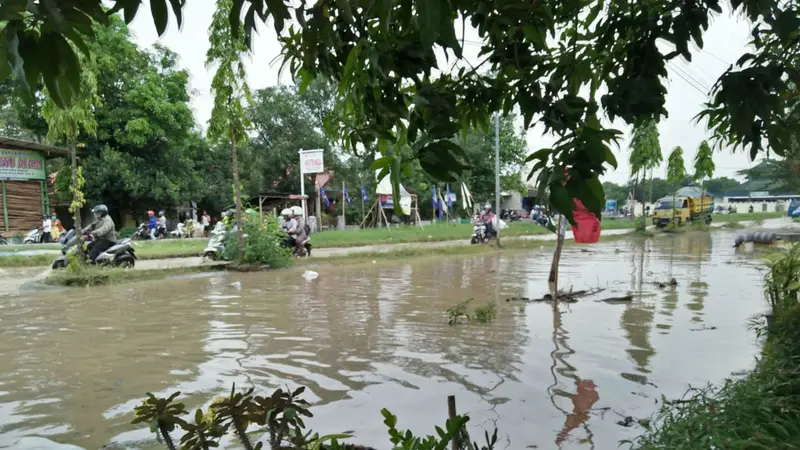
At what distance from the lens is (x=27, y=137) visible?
110ft

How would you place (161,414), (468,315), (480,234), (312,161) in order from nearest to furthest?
(161,414), (468,315), (480,234), (312,161)

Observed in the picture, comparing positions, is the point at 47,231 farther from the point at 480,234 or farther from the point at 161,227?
the point at 480,234

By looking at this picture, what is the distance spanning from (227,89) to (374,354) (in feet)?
28.5

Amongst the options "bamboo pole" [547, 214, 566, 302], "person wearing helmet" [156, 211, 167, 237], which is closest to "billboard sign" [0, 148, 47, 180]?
"person wearing helmet" [156, 211, 167, 237]

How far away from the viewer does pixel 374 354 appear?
572 centimetres

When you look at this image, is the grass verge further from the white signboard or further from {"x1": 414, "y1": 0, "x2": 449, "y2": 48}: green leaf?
{"x1": 414, "y1": 0, "x2": 449, "y2": 48}: green leaf

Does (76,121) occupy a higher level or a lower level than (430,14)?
higher

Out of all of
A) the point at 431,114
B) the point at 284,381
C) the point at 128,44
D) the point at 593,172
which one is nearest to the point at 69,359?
the point at 284,381

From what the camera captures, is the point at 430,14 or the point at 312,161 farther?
the point at 312,161

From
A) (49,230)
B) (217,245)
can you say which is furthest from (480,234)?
(49,230)

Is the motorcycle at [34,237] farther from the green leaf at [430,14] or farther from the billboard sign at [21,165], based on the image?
the green leaf at [430,14]

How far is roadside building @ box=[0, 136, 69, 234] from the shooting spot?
21.9 m

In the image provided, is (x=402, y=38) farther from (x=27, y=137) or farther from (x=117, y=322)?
(x=27, y=137)

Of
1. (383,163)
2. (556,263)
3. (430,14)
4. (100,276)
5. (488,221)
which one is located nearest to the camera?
(430,14)
